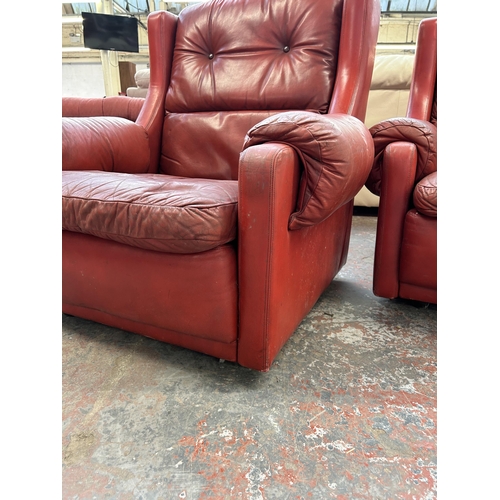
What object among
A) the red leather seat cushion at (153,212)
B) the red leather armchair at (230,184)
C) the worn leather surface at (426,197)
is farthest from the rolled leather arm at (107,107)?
the worn leather surface at (426,197)

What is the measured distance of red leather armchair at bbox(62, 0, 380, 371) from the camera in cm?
78

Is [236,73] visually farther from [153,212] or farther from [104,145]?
[153,212]

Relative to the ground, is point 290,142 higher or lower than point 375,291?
higher

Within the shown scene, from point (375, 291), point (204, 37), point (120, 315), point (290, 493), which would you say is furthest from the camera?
point (204, 37)

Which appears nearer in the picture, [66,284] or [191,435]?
[191,435]

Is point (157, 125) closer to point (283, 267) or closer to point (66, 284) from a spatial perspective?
point (66, 284)

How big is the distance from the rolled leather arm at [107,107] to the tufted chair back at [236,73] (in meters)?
0.98

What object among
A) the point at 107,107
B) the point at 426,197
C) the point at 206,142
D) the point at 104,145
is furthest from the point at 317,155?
the point at 107,107

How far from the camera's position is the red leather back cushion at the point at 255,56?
1.24 meters

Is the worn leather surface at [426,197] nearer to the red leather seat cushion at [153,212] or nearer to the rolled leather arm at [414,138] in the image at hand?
the rolled leather arm at [414,138]

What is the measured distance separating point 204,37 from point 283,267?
43.5 inches

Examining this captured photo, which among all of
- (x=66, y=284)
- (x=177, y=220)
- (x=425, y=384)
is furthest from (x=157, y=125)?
(x=425, y=384)

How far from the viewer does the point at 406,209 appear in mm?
1171

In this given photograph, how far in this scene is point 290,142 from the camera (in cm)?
79
